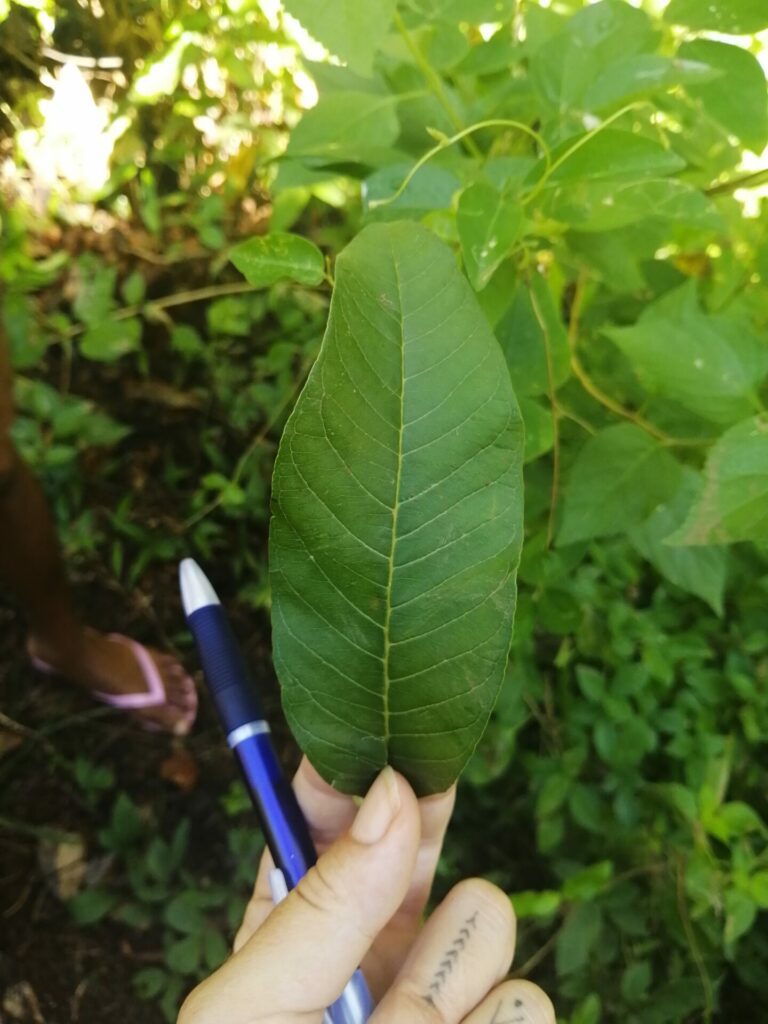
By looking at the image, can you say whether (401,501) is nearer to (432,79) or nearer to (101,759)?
(432,79)

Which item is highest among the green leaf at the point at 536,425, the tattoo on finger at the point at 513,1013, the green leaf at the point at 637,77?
the green leaf at the point at 637,77

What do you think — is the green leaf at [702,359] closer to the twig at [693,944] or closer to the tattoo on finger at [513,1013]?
the tattoo on finger at [513,1013]

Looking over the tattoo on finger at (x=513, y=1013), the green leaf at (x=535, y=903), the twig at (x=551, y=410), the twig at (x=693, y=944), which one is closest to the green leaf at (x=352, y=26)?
the twig at (x=551, y=410)

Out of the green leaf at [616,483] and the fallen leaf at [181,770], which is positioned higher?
the green leaf at [616,483]

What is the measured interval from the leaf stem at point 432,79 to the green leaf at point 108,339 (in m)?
0.76

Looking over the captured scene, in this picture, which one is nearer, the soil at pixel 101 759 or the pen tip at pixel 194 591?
the pen tip at pixel 194 591

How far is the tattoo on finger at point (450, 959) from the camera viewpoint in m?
0.57

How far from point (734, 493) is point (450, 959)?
0.41m

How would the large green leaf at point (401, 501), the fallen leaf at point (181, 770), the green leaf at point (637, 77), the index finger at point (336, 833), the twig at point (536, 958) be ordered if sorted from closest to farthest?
the large green leaf at point (401, 501) → the green leaf at point (637, 77) → the index finger at point (336, 833) → the twig at point (536, 958) → the fallen leaf at point (181, 770)

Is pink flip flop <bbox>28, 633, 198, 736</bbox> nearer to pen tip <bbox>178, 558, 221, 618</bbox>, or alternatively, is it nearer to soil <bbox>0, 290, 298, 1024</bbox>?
soil <bbox>0, 290, 298, 1024</bbox>

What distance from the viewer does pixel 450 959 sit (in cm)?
59

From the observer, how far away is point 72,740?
1240mm

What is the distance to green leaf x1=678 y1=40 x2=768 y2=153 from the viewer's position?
56 centimetres

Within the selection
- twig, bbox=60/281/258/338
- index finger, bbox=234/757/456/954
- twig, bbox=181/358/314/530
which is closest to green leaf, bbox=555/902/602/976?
index finger, bbox=234/757/456/954
